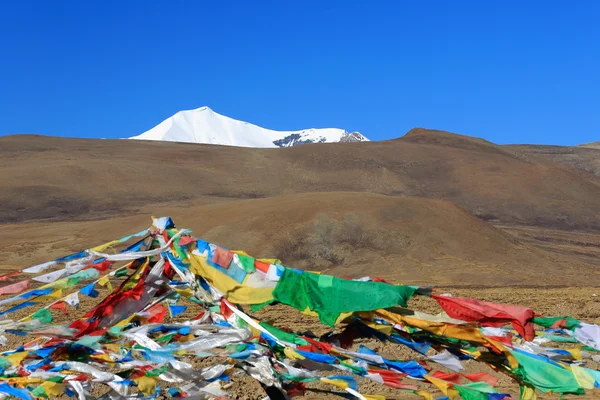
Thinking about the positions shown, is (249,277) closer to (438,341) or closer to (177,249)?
(177,249)

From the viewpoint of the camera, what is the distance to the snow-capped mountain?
13750 cm

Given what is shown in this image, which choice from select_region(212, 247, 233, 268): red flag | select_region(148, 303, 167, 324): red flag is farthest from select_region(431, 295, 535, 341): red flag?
select_region(148, 303, 167, 324): red flag

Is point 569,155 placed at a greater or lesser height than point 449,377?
greater

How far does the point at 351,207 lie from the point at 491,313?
2075 centimetres

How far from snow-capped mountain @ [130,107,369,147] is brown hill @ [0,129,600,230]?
250ft

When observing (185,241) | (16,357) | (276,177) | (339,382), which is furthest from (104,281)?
(276,177)

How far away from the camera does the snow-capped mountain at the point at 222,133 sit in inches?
5413

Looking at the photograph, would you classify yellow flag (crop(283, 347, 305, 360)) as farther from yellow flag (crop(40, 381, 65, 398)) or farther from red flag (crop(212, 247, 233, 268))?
yellow flag (crop(40, 381, 65, 398))

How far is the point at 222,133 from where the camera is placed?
467ft

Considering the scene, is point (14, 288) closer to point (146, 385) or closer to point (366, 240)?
point (146, 385)

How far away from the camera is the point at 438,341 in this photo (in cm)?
521

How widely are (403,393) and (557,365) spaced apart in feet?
13.2

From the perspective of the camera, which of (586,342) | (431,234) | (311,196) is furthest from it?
(311,196)

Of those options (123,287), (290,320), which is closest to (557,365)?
(123,287)
